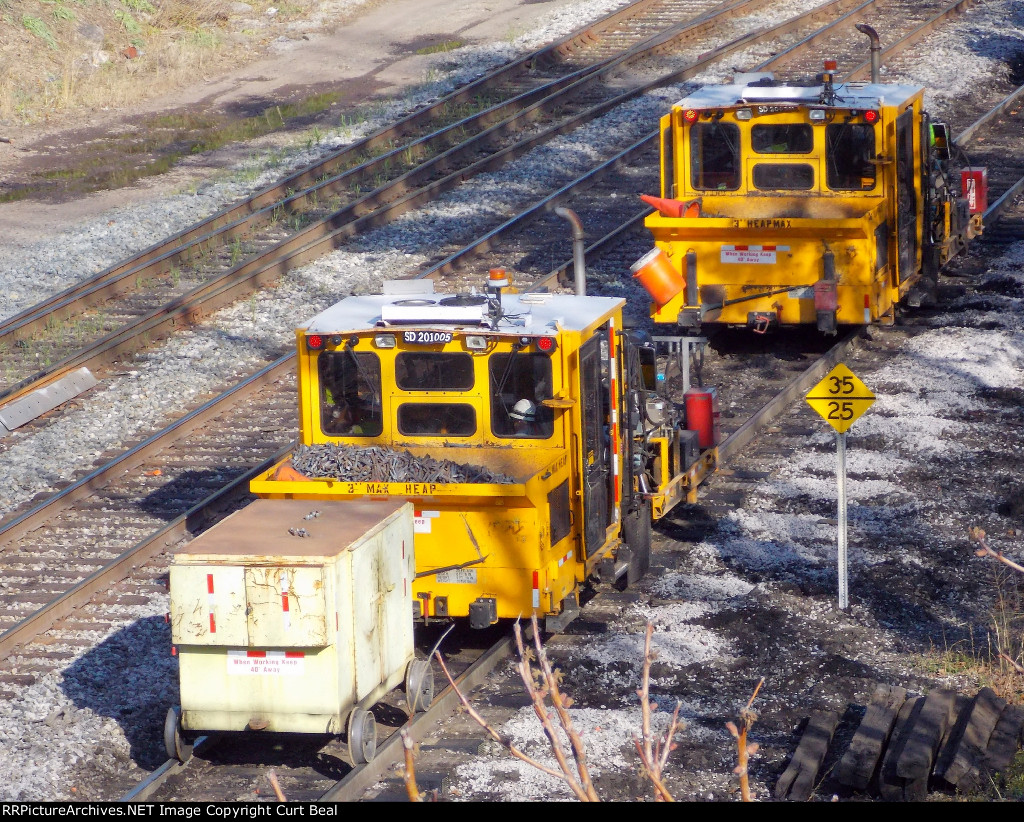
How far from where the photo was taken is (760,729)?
7.79 meters

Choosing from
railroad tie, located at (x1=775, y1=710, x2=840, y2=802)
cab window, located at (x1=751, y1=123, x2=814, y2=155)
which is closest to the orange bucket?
cab window, located at (x1=751, y1=123, x2=814, y2=155)

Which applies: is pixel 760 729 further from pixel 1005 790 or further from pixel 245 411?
pixel 245 411

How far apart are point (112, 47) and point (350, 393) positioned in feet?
63.7

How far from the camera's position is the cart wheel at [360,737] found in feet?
23.5

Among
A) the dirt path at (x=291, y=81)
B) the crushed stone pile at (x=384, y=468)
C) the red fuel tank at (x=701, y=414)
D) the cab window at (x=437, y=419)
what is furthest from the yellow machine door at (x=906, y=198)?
the dirt path at (x=291, y=81)

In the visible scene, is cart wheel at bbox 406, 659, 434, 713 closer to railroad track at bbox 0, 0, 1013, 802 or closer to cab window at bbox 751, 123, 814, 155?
railroad track at bbox 0, 0, 1013, 802

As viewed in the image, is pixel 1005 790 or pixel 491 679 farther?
pixel 491 679

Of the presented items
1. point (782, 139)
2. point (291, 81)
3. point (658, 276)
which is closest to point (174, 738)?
point (658, 276)

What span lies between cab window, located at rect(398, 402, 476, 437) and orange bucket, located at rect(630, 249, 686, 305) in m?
3.67

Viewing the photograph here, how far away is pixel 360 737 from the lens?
718 cm

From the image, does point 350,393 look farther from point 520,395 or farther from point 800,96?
point 800,96

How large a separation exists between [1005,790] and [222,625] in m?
3.69
